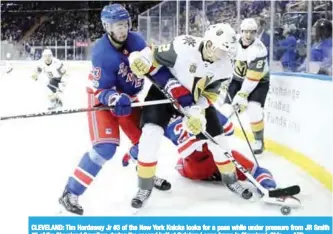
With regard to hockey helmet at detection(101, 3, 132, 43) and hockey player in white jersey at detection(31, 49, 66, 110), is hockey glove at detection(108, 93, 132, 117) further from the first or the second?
hockey player in white jersey at detection(31, 49, 66, 110)

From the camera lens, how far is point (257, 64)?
2.91 meters

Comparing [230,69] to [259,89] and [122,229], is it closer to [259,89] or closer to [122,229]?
[122,229]

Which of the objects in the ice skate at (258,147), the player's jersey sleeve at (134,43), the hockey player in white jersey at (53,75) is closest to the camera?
the player's jersey sleeve at (134,43)

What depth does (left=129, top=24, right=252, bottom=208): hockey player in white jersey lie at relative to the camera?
5.93ft

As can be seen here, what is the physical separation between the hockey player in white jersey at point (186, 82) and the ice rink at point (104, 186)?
138 mm

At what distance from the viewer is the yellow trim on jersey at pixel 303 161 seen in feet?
7.45

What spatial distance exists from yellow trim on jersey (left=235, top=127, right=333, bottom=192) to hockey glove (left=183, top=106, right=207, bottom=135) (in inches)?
27.5

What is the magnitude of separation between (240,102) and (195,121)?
1.05 m

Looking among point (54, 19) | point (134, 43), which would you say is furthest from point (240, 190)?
point (54, 19)

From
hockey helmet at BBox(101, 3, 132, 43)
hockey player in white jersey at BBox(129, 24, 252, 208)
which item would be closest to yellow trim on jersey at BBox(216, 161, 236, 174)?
hockey player in white jersey at BBox(129, 24, 252, 208)

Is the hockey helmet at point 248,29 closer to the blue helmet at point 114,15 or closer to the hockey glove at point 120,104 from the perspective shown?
the blue helmet at point 114,15

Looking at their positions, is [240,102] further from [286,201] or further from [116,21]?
[116,21]

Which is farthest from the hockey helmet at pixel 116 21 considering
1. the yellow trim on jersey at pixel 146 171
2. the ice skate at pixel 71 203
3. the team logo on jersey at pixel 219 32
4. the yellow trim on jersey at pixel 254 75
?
the yellow trim on jersey at pixel 254 75
